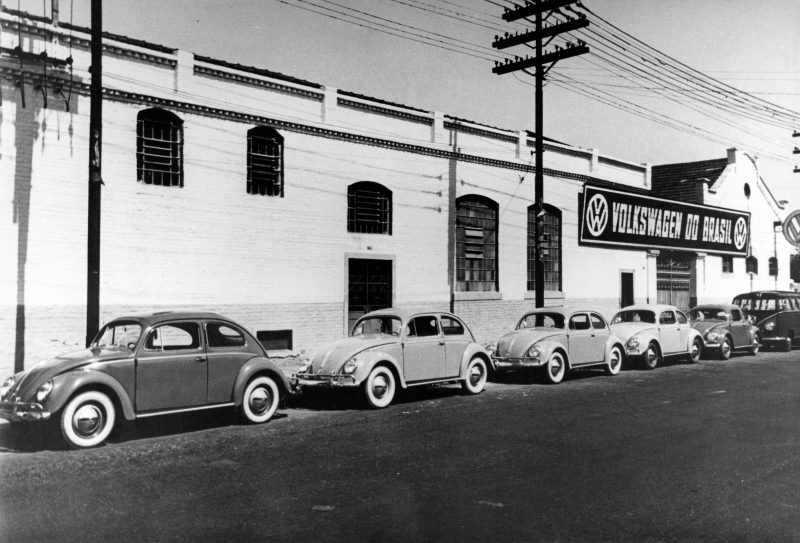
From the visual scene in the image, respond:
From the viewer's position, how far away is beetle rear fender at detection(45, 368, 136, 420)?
25.2 feet

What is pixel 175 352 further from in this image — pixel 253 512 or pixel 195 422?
pixel 253 512

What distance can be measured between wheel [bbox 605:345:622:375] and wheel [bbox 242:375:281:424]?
8117mm

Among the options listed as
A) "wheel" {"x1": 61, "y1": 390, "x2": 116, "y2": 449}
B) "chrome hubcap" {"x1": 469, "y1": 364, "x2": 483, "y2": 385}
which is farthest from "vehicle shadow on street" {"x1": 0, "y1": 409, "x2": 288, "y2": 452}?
"chrome hubcap" {"x1": 469, "y1": 364, "x2": 483, "y2": 385}

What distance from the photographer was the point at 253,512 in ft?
17.9

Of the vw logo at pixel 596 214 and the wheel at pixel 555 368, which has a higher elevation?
the vw logo at pixel 596 214

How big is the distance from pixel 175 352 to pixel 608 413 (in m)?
6.04

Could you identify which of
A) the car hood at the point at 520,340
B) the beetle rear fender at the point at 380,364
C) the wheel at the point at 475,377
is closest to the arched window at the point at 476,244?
the car hood at the point at 520,340

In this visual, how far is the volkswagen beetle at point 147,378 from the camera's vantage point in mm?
7801

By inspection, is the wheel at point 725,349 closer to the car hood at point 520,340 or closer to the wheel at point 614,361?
the wheel at point 614,361

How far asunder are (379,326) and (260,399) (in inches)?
110

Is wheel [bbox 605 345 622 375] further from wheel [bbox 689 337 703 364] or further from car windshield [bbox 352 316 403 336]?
car windshield [bbox 352 316 403 336]

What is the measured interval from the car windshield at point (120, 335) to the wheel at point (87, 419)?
0.83 m

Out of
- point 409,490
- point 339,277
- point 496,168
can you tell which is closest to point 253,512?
point 409,490

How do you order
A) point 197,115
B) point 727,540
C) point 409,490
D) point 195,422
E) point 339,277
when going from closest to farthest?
1. point 727,540
2. point 409,490
3. point 195,422
4. point 197,115
5. point 339,277
